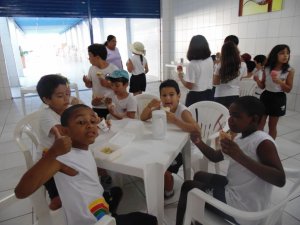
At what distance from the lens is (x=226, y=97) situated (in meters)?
2.54

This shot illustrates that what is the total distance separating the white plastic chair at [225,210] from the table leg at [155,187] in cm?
17

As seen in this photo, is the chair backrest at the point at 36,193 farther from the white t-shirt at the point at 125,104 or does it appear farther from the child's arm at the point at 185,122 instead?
the child's arm at the point at 185,122

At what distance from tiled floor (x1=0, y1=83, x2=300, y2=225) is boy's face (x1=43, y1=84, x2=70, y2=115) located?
0.92 metres

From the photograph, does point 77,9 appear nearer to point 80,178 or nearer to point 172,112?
point 172,112

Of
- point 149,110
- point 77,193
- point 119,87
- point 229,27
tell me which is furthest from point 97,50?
point 229,27

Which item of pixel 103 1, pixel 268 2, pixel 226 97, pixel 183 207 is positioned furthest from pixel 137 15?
pixel 183 207

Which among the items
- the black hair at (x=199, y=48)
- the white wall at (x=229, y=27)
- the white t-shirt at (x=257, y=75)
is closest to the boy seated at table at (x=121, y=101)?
the black hair at (x=199, y=48)

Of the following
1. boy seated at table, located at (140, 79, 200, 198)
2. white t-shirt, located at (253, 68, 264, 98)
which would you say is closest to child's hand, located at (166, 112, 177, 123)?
boy seated at table, located at (140, 79, 200, 198)

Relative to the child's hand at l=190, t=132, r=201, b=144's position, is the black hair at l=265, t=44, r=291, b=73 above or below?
above

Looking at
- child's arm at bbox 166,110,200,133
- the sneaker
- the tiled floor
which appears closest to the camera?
child's arm at bbox 166,110,200,133

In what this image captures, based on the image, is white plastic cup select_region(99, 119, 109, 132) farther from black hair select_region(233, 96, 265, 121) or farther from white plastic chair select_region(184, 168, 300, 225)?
black hair select_region(233, 96, 265, 121)

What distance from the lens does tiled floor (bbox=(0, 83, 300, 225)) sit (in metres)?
1.67

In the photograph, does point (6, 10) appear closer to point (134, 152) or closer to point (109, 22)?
point (134, 152)

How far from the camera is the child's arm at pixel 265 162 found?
938mm
